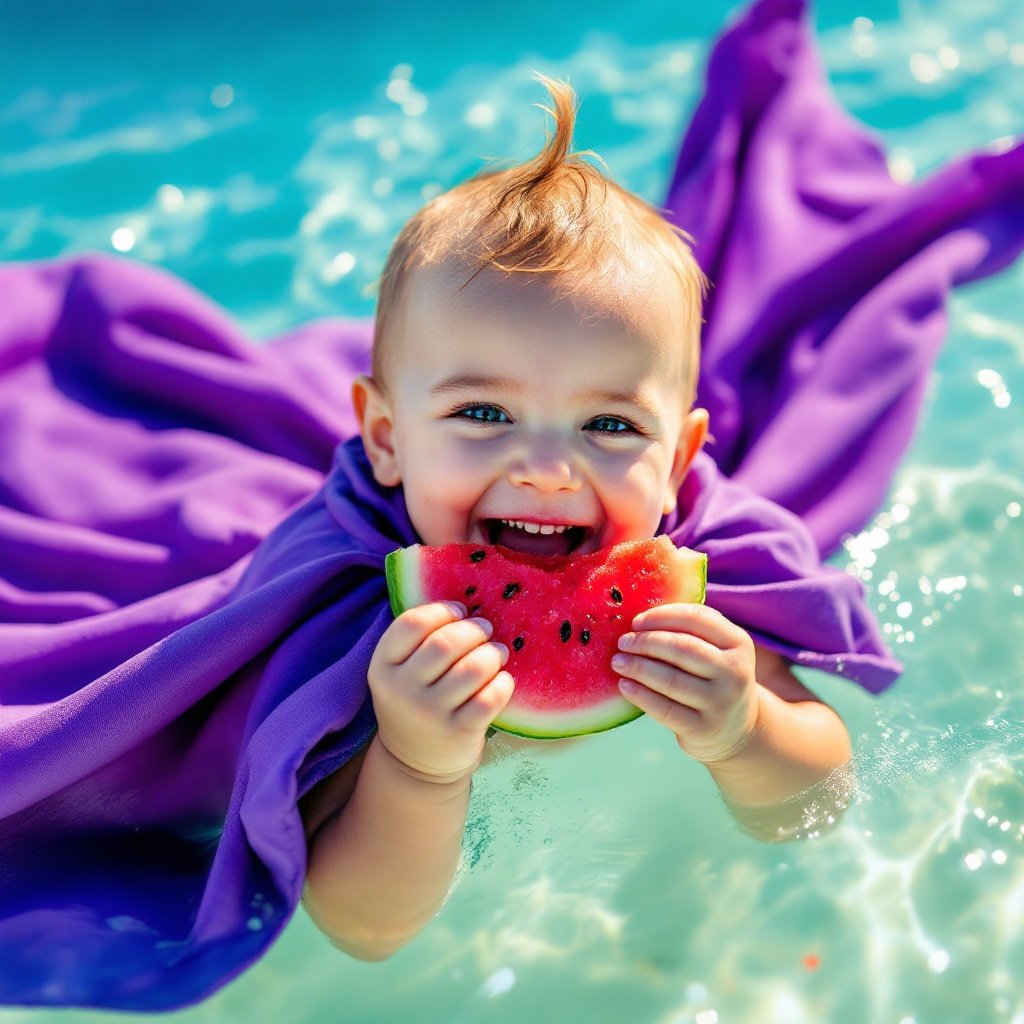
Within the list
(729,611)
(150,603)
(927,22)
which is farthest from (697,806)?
(927,22)

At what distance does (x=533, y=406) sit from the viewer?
2723 mm

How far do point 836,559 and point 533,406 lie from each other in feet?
5.48

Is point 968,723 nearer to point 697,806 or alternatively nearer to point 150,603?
point 697,806

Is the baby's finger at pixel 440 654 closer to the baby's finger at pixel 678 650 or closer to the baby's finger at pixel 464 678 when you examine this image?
the baby's finger at pixel 464 678

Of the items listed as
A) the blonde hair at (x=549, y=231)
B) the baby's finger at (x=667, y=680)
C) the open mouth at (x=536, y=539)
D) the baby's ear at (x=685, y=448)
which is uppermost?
the blonde hair at (x=549, y=231)

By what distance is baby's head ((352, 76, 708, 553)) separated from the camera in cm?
271

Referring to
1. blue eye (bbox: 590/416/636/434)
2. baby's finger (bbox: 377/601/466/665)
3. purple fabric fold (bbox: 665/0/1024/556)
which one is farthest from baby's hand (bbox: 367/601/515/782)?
purple fabric fold (bbox: 665/0/1024/556)

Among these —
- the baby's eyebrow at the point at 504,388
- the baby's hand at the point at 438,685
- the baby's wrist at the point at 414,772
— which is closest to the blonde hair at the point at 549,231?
the baby's eyebrow at the point at 504,388

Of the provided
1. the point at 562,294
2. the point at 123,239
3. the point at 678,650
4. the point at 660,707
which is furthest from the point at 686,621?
the point at 123,239

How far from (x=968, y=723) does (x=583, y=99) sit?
405 centimetres

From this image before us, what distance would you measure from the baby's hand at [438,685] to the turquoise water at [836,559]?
2.20 ft

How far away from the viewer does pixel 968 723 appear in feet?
11.3

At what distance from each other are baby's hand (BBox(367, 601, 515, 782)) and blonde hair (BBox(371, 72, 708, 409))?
0.82 metres

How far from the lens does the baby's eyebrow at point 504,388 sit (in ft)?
8.92
